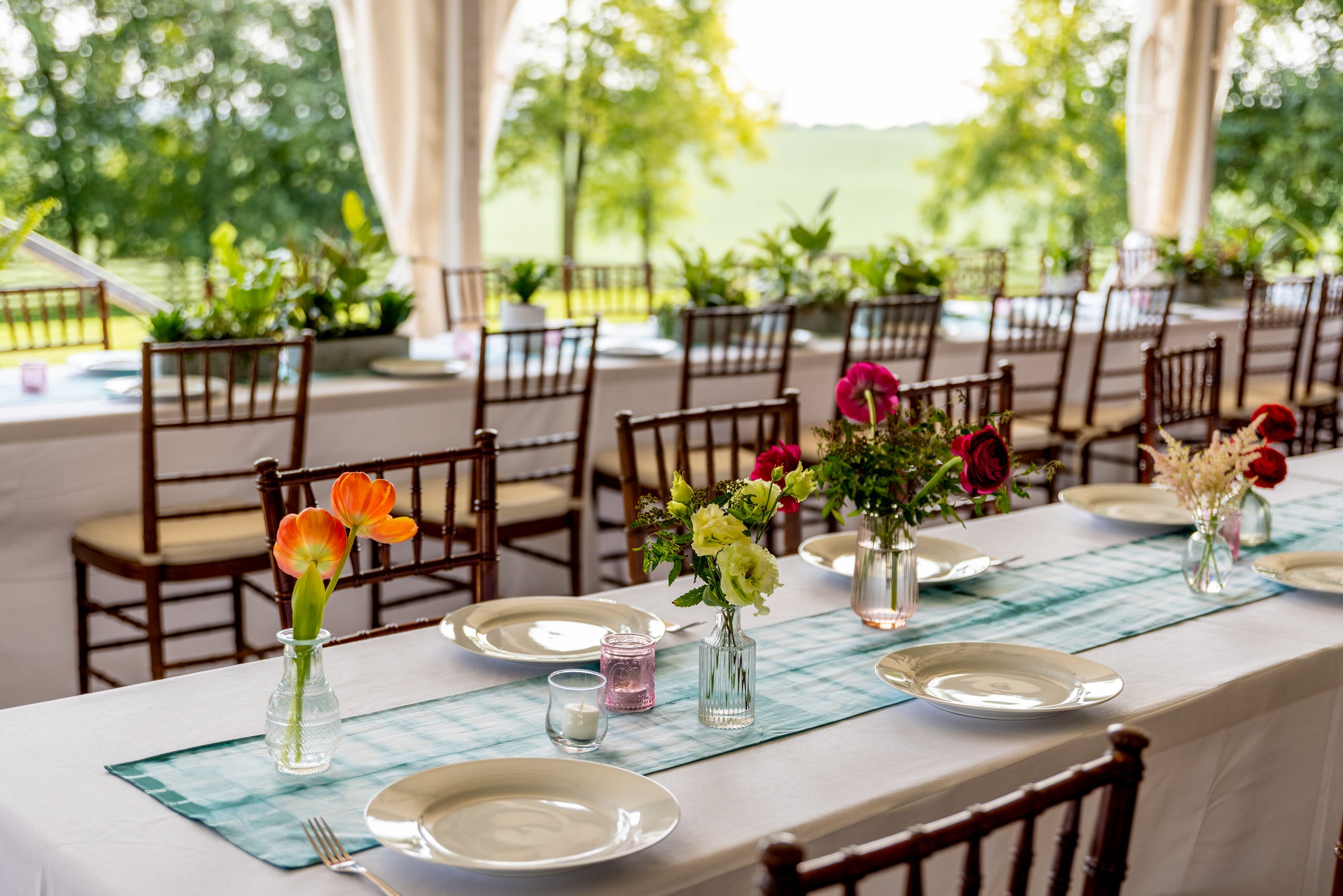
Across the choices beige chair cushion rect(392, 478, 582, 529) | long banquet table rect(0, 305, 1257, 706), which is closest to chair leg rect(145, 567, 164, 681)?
long banquet table rect(0, 305, 1257, 706)

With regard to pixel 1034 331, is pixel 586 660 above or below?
below

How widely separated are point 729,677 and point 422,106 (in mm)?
3552

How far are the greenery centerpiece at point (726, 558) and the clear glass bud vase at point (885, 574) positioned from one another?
10.9 inches

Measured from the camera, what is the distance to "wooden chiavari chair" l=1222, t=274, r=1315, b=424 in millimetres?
4586

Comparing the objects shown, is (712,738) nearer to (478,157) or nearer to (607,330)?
(607,330)

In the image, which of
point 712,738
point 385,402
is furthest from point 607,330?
point 712,738

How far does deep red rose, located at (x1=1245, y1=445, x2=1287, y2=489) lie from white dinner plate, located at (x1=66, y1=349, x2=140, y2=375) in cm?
261

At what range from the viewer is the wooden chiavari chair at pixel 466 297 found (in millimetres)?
4480

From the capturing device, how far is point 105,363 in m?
3.32

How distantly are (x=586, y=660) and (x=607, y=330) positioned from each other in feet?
9.22

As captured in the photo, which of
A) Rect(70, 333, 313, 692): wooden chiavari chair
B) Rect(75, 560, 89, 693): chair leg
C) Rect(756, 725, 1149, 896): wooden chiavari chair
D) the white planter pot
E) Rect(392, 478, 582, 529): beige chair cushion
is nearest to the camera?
Rect(756, 725, 1149, 896): wooden chiavari chair

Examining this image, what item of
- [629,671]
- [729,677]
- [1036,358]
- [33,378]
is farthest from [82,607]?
[1036,358]

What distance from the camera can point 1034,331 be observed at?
4059mm

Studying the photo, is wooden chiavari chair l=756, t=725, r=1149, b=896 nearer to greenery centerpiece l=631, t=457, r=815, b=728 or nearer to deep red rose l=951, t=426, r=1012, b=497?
greenery centerpiece l=631, t=457, r=815, b=728
